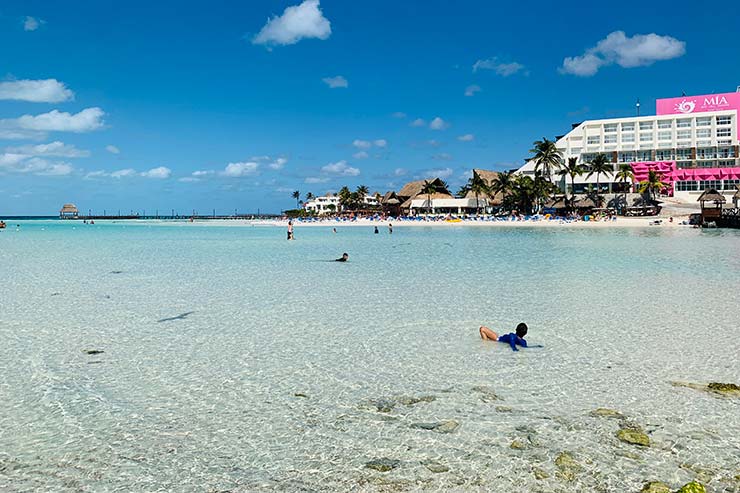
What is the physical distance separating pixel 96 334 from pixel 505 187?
7596cm

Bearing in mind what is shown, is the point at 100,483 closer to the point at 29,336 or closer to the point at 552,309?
the point at 29,336

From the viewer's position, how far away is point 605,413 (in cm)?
594

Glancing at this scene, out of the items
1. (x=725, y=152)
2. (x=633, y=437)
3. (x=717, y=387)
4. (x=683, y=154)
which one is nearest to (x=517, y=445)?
(x=633, y=437)

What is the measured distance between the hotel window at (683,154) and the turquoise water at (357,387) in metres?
78.3

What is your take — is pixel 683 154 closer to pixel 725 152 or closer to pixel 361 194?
pixel 725 152

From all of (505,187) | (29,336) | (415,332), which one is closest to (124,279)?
(29,336)

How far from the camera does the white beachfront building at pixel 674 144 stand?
256 feet

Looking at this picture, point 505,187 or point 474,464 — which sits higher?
point 505,187

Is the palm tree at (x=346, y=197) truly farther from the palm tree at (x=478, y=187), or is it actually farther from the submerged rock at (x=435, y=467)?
the submerged rock at (x=435, y=467)

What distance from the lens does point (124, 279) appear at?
18.4m

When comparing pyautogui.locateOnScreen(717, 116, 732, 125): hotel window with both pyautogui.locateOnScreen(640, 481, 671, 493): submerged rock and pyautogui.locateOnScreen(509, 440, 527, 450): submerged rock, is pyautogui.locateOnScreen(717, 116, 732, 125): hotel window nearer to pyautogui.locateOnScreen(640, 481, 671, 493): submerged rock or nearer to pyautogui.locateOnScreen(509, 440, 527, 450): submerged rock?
pyautogui.locateOnScreen(509, 440, 527, 450): submerged rock

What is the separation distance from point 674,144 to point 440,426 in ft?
301

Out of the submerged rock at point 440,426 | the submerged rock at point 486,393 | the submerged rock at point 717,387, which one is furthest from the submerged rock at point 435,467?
the submerged rock at point 717,387

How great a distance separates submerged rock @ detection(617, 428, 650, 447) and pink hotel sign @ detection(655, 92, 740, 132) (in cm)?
9328
